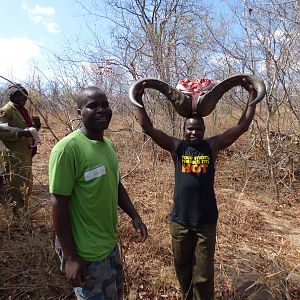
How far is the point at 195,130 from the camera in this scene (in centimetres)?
240

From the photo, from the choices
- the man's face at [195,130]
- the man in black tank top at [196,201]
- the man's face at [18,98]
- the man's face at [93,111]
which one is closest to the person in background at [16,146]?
the man's face at [18,98]

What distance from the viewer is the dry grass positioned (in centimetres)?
288

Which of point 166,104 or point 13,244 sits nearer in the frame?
point 13,244

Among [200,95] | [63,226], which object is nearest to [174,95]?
[200,95]

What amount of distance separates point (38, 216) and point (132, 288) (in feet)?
5.80

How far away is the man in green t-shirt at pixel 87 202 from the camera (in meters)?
1.59

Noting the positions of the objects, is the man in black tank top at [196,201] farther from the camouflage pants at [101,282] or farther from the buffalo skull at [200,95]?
the camouflage pants at [101,282]

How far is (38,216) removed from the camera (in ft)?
13.6

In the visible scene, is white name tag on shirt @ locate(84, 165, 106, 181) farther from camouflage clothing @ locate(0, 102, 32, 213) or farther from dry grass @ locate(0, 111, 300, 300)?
camouflage clothing @ locate(0, 102, 32, 213)

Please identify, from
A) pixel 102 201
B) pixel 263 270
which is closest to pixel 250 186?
pixel 263 270

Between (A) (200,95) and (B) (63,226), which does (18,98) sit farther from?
(B) (63,226)

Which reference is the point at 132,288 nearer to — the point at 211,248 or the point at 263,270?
the point at 211,248

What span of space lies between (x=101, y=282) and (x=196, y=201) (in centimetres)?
90

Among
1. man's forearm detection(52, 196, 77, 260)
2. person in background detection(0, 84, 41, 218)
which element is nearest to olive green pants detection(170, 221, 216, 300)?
man's forearm detection(52, 196, 77, 260)
